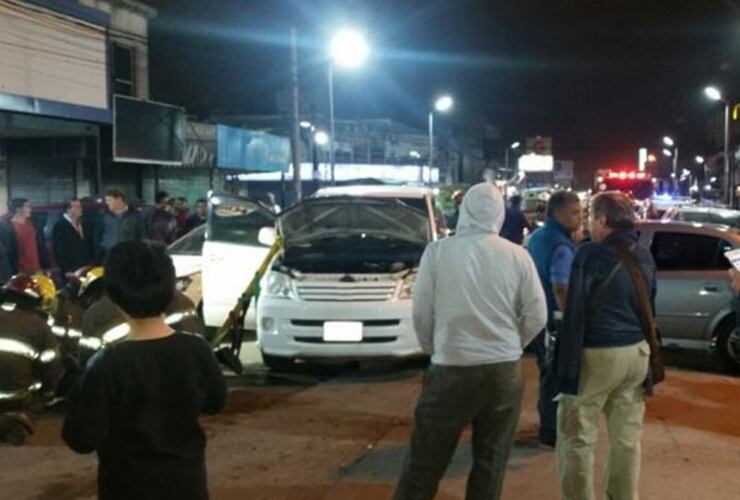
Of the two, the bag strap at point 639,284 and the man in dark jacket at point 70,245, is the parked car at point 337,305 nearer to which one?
the man in dark jacket at point 70,245

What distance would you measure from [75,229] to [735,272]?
8.48 m

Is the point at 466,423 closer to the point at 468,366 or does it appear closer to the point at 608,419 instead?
the point at 468,366

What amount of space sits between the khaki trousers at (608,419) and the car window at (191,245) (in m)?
8.00

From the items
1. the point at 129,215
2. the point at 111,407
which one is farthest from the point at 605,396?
the point at 129,215

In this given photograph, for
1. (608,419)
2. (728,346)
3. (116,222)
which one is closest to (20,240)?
(116,222)

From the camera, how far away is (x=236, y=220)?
11.1m

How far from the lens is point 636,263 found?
5074mm

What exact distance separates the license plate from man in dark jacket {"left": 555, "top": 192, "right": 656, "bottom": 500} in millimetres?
4554

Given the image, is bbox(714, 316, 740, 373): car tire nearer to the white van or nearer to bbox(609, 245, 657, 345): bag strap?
the white van

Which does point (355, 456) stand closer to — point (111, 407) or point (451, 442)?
point (451, 442)

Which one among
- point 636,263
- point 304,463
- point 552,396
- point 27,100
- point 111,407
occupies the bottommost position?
point 304,463

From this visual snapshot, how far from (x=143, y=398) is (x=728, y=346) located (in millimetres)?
8468

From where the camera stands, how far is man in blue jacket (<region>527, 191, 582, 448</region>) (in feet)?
21.1

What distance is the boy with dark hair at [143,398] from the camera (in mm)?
3055
